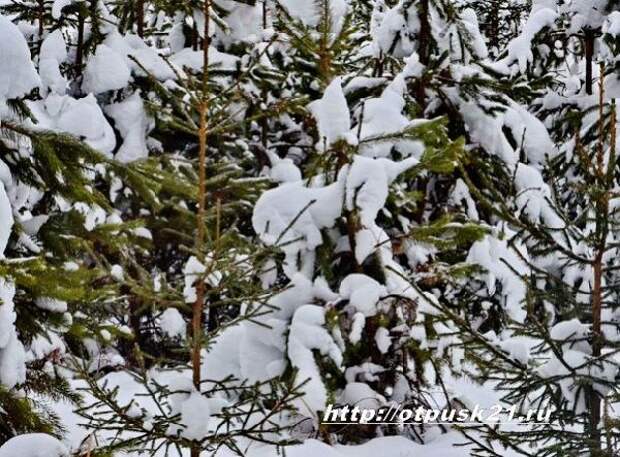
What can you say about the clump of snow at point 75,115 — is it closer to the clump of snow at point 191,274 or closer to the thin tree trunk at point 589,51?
the clump of snow at point 191,274

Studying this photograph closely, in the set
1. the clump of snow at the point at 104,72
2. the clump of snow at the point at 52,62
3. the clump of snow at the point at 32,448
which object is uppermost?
the clump of snow at the point at 104,72

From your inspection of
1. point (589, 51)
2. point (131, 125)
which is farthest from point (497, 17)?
point (131, 125)

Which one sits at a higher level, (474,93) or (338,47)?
(474,93)

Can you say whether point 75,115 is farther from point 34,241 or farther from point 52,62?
point 34,241

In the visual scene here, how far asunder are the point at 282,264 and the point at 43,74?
154 inches

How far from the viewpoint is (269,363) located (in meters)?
5.65

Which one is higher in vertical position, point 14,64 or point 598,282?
point 14,64

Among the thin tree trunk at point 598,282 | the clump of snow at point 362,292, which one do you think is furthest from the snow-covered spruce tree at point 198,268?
the thin tree trunk at point 598,282

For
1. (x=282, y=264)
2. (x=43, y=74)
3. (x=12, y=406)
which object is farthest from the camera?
(x=43, y=74)

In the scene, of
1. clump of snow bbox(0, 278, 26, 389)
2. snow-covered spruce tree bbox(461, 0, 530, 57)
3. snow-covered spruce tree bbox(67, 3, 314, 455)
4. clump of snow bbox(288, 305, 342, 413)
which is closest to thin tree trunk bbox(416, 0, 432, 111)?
snow-covered spruce tree bbox(67, 3, 314, 455)

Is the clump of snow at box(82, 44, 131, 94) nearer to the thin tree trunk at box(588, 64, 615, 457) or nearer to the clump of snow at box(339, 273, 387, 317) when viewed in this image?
the clump of snow at box(339, 273, 387, 317)

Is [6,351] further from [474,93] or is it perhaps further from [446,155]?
[474,93]

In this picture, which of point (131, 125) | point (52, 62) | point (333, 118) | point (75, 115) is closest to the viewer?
point (333, 118)

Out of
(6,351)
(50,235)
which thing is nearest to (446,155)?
→ (50,235)
